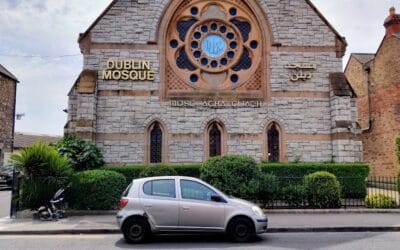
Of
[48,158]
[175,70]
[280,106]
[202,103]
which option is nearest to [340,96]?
[280,106]

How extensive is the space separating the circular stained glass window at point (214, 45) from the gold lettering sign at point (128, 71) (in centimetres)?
298

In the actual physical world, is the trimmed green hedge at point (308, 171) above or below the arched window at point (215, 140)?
below

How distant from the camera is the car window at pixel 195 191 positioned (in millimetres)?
8945

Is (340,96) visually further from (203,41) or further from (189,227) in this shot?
(189,227)

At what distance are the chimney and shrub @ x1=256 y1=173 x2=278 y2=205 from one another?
16.0m

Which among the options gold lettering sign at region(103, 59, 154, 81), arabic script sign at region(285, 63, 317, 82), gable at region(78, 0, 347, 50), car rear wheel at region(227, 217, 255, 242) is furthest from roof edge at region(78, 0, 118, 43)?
car rear wheel at region(227, 217, 255, 242)

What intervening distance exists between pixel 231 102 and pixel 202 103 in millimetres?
1330

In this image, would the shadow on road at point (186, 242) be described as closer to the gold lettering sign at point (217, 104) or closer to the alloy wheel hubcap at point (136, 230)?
the alloy wheel hubcap at point (136, 230)

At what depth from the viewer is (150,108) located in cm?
1734

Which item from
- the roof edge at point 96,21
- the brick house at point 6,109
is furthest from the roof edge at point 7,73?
the roof edge at point 96,21

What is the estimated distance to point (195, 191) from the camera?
29.6ft

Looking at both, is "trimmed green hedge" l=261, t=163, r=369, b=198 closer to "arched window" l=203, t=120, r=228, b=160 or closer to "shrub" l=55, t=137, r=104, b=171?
"arched window" l=203, t=120, r=228, b=160

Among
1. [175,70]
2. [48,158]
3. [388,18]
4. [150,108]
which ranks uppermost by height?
[388,18]

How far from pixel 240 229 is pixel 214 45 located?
38.3 feet
